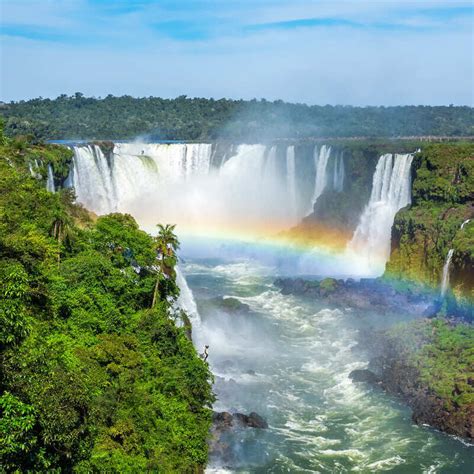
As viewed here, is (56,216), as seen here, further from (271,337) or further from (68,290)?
(271,337)

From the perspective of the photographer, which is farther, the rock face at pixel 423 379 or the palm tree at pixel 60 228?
the rock face at pixel 423 379

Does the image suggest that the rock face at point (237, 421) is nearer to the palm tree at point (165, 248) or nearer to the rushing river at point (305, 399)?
the rushing river at point (305, 399)

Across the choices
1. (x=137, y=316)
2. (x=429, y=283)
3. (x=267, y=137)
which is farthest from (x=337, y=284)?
(x=267, y=137)

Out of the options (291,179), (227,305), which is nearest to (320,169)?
(291,179)

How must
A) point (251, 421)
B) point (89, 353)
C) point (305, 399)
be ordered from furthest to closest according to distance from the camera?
point (305, 399)
point (251, 421)
point (89, 353)

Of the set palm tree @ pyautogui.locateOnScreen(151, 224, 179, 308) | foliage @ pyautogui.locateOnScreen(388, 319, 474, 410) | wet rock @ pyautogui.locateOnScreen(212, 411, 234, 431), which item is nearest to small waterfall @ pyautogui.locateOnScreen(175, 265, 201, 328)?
palm tree @ pyautogui.locateOnScreen(151, 224, 179, 308)

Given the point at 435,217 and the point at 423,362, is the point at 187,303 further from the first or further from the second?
the point at 435,217

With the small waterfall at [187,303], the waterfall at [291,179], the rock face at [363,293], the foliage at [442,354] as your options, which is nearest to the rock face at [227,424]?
the foliage at [442,354]
